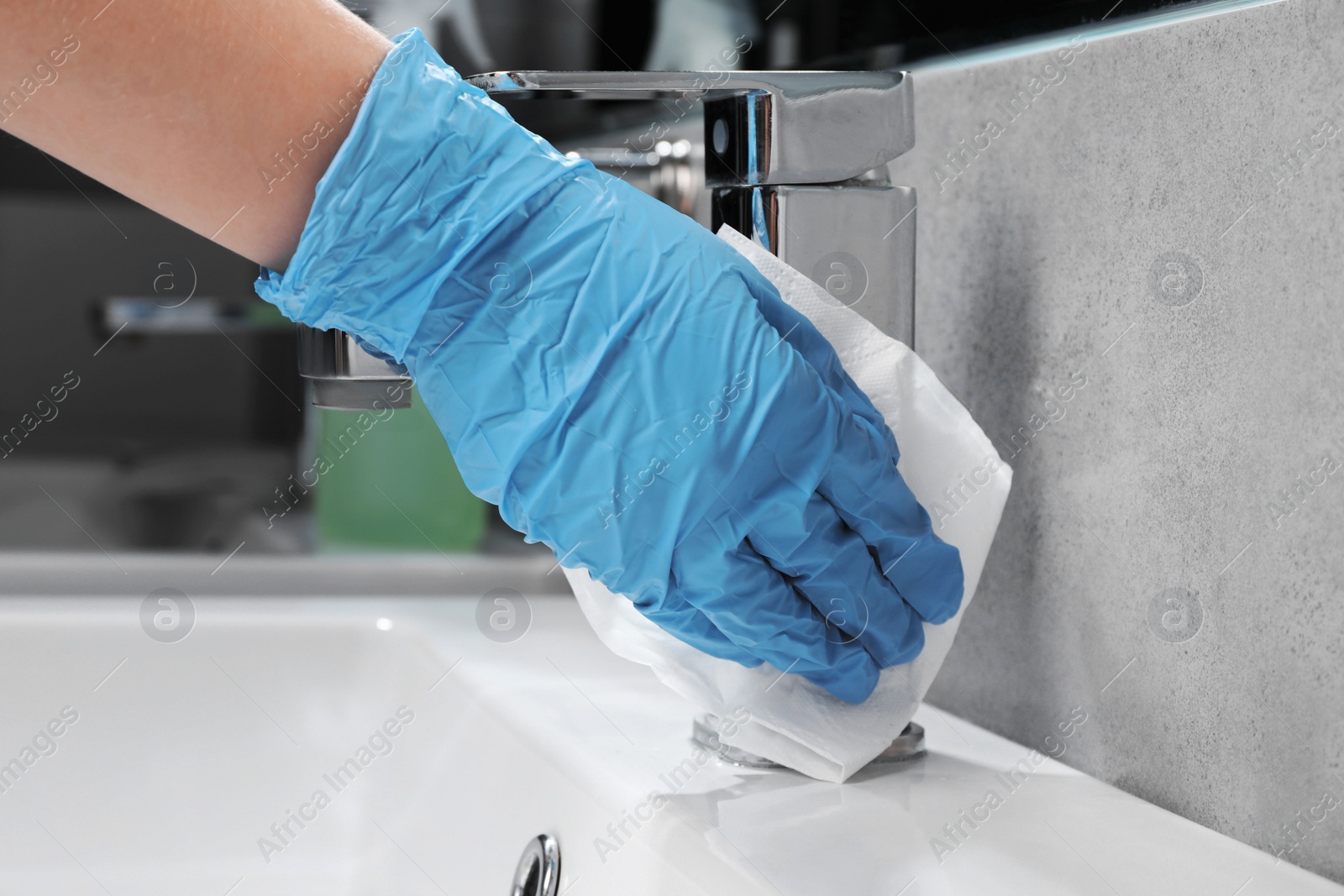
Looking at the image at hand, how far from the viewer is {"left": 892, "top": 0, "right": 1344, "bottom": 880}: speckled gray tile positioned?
400 mm

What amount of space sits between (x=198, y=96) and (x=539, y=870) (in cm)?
33

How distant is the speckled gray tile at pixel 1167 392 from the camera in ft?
1.31

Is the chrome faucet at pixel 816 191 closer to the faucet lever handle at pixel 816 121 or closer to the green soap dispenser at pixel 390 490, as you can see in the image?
the faucet lever handle at pixel 816 121

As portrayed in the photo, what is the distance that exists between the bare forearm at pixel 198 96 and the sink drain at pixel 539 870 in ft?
0.88

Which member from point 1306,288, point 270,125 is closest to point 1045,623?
point 1306,288

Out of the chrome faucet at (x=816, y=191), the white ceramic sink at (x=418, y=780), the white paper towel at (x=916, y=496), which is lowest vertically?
the white ceramic sink at (x=418, y=780)

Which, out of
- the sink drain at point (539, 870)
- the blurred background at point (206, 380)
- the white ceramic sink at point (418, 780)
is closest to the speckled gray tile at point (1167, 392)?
the white ceramic sink at point (418, 780)

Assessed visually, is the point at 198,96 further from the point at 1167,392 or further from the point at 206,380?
the point at 206,380

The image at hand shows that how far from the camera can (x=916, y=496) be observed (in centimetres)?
48

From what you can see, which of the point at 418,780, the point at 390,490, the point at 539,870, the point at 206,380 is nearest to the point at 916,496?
the point at 539,870

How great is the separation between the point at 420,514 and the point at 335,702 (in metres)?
0.22

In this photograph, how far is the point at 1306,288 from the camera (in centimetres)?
40

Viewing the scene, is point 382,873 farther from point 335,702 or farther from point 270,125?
point 270,125

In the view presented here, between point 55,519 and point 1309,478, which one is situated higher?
point 1309,478
